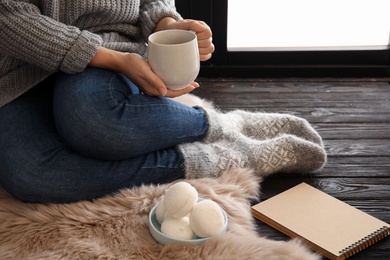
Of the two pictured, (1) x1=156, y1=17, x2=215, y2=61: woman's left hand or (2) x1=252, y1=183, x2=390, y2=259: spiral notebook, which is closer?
(2) x1=252, y1=183, x2=390, y2=259: spiral notebook

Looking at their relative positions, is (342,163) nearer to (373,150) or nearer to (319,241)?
(373,150)

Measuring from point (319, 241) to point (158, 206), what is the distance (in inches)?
13.3

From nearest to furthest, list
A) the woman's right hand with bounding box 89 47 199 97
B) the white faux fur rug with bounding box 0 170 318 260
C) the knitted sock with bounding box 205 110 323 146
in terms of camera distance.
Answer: the white faux fur rug with bounding box 0 170 318 260
the woman's right hand with bounding box 89 47 199 97
the knitted sock with bounding box 205 110 323 146

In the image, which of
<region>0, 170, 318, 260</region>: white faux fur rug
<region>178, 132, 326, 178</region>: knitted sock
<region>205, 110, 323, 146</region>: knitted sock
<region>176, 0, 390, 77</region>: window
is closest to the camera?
<region>0, 170, 318, 260</region>: white faux fur rug

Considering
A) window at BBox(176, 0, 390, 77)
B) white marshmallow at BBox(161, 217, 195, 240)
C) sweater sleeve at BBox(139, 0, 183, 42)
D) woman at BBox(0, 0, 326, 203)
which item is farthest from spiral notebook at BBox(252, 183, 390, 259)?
window at BBox(176, 0, 390, 77)

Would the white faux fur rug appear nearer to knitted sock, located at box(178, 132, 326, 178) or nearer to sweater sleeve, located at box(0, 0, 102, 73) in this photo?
knitted sock, located at box(178, 132, 326, 178)

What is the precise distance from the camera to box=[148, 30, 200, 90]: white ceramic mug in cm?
114

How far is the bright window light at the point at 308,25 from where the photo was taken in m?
2.11

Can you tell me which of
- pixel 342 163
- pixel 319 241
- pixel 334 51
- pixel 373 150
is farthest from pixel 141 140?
pixel 334 51

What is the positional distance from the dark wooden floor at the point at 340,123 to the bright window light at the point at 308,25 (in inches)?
6.2

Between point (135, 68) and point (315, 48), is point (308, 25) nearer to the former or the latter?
point (315, 48)

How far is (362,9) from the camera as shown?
2.11 meters

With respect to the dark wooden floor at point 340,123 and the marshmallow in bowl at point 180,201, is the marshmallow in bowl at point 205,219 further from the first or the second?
the dark wooden floor at point 340,123

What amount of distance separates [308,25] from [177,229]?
1274 millimetres
